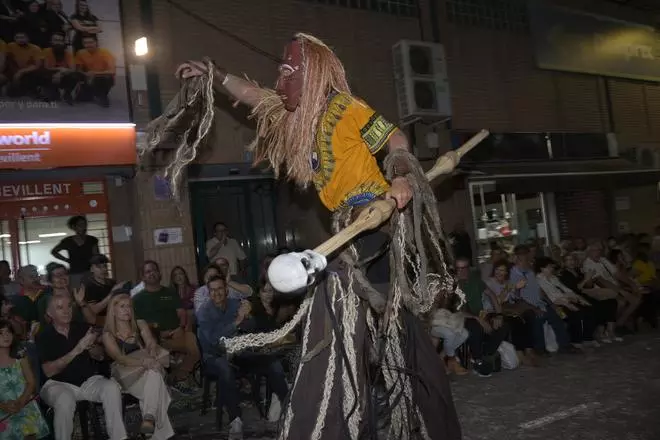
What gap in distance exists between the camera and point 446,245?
3041mm

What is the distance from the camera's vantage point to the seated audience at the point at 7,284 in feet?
23.0

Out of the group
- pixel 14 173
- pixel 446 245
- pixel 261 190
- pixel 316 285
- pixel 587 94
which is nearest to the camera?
pixel 316 285

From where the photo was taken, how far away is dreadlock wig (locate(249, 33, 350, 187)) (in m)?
2.88

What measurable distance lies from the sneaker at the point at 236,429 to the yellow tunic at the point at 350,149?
3.02 m

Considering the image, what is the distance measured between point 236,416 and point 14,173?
17.1 feet

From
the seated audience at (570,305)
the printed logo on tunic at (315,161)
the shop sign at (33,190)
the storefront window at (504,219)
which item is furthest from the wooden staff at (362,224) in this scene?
the storefront window at (504,219)

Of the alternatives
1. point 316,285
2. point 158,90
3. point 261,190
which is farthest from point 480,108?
point 316,285

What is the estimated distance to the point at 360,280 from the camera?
276cm

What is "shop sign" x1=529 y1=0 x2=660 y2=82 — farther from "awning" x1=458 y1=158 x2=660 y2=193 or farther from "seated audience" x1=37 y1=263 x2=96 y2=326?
"seated audience" x1=37 y1=263 x2=96 y2=326

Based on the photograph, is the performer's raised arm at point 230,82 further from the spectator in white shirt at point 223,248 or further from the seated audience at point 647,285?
the seated audience at point 647,285

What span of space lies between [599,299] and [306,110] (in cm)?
703

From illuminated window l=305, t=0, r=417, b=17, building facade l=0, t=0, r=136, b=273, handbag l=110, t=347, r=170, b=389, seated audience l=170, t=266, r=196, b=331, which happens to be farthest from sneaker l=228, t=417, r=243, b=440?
illuminated window l=305, t=0, r=417, b=17

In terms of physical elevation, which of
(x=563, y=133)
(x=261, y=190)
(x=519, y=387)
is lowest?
(x=519, y=387)

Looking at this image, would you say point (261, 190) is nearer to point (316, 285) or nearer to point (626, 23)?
point (316, 285)
